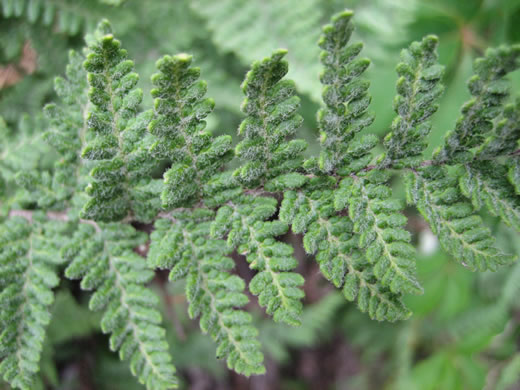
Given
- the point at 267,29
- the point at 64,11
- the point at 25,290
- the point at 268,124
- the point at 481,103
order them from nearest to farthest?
1. the point at 481,103
2. the point at 268,124
3. the point at 25,290
4. the point at 64,11
5. the point at 267,29

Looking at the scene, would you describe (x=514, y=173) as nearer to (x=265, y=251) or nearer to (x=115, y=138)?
(x=265, y=251)

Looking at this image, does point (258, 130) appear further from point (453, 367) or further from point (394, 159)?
point (453, 367)

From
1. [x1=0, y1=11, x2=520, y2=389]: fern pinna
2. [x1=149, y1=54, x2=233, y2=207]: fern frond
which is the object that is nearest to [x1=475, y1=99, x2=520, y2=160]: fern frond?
[x1=0, y1=11, x2=520, y2=389]: fern pinna

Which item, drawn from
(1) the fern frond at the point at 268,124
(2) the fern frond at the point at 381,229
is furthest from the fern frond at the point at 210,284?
(2) the fern frond at the point at 381,229

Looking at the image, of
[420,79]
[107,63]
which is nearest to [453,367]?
[420,79]

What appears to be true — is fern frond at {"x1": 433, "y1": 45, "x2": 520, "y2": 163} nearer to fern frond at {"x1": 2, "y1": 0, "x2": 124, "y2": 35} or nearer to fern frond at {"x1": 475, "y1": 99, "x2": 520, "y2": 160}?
fern frond at {"x1": 475, "y1": 99, "x2": 520, "y2": 160}

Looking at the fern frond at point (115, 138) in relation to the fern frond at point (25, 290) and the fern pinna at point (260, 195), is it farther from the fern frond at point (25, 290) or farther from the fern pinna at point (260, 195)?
the fern frond at point (25, 290)

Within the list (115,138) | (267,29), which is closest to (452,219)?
(115,138)
